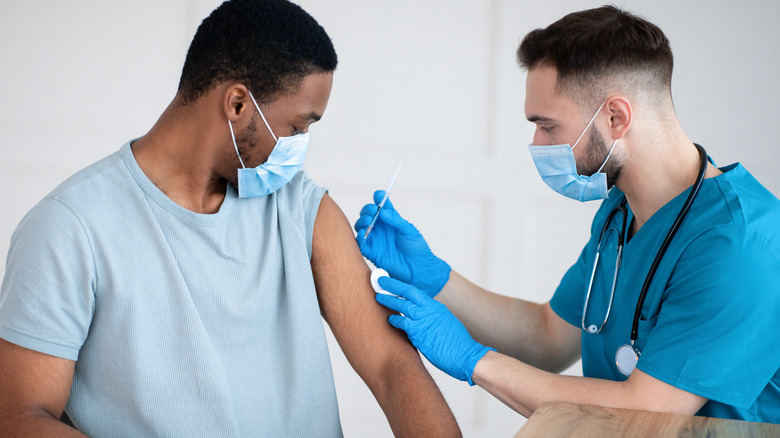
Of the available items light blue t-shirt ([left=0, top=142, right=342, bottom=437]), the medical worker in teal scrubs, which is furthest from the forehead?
light blue t-shirt ([left=0, top=142, right=342, bottom=437])

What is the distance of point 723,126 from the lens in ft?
9.46

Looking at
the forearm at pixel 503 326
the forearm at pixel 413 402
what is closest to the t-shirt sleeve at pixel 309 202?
the forearm at pixel 413 402

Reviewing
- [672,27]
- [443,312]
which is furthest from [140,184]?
→ [672,27]

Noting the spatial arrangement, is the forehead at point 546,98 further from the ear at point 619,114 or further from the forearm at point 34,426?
the forearm at point 34,426

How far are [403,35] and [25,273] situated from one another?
201 cm

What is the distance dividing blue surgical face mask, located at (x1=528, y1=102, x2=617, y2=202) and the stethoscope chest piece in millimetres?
384

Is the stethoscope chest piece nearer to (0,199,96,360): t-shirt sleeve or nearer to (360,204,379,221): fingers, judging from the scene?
(360,204,379,221): fingers

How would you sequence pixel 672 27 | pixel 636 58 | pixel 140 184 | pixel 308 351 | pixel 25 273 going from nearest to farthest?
pixel 25 273 → pixel 140 184 → pixel 308 351 → pixel 636 58 → pixel 672 27

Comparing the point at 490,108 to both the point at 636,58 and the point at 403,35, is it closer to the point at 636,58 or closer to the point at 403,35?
the point at 403,35

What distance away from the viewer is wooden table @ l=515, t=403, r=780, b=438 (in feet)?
3.74

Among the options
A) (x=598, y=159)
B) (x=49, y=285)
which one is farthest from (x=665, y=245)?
(x=49, y=285)

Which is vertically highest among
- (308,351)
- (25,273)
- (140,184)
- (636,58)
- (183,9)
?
(183,9)

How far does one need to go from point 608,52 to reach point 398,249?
2.44ft

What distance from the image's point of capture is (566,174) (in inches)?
68.9
